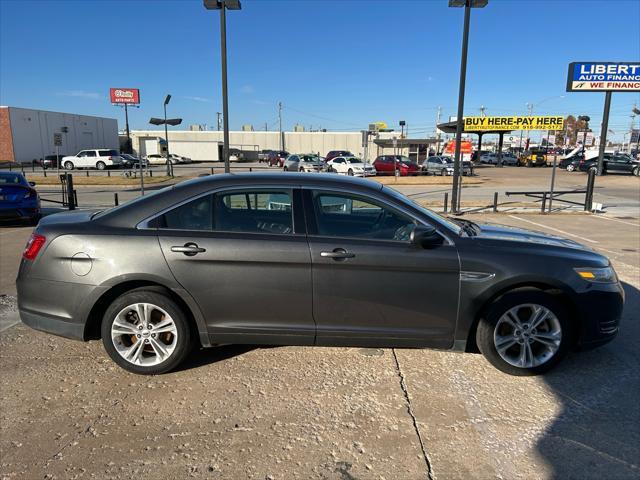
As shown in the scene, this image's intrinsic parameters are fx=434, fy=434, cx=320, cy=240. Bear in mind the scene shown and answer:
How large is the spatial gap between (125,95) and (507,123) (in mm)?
38911

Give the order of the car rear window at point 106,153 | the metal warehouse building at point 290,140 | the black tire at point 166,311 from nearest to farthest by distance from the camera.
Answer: the black tire at point 166,311 < the car rear window at point 106,153 < the metal warehouse building at point 290,140

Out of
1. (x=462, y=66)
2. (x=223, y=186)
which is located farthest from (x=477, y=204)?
(x=223, y=186)

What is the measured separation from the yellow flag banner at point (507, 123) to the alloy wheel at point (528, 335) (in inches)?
1798

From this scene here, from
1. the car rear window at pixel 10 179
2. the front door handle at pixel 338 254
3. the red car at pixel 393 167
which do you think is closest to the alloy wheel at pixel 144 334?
the front door handle at pixel 338 254

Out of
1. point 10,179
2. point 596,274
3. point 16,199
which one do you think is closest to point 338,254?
point 596,274

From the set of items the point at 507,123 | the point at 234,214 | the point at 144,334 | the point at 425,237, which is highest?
the point at 507,123

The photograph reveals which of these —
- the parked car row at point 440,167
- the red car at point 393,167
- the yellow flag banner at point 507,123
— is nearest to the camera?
the red car at point 393,167

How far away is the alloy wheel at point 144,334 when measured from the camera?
11.2ft

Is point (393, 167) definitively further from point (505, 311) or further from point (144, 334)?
point (144, 334)

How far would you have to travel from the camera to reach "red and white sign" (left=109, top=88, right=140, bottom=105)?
40750mm

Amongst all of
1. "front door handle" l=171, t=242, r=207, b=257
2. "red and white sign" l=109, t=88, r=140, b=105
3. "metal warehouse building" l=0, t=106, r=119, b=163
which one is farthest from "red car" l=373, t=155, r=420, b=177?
"metal warehouse building" l=0, t=106, r=119, b=163

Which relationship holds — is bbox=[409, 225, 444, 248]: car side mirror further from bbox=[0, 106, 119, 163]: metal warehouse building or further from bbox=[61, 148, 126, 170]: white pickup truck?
bbox=[0, 106, 119, 163]: metal warehouse building

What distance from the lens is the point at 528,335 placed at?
3451 mm

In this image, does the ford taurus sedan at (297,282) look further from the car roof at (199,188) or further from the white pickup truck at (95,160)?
the white pickup truck at (95,160)
